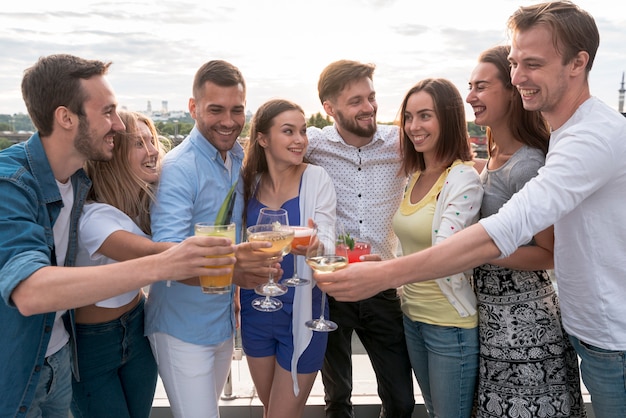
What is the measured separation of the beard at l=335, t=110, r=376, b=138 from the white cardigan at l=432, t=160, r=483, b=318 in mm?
724

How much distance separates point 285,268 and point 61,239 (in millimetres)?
1059

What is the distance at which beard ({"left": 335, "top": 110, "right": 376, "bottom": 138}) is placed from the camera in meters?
3.10

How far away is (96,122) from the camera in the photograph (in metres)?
2.10

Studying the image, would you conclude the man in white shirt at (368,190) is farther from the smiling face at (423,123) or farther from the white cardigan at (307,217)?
the smiling face at (423,123)

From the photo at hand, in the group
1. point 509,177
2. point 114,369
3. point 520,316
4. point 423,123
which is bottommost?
point 114,369

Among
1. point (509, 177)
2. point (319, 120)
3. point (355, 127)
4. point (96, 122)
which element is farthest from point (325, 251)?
point (319, 120)

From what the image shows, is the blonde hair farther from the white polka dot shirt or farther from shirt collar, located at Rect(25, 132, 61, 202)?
the white polka dot shirt

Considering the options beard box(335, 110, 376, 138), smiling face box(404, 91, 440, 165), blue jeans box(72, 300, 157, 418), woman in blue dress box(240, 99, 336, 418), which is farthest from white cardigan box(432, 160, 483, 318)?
blue jeans box(72, 300, 157, 418)

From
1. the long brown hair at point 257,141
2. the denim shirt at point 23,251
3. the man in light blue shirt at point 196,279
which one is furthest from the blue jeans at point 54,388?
the long brown hair at point 257,141

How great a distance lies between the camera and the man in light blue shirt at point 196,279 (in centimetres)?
242

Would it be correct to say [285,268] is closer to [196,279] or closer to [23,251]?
[196,279]

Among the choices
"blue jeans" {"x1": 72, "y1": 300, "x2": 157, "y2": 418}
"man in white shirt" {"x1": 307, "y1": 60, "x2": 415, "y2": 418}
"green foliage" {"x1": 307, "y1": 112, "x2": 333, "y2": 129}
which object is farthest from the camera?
"green foliage" {"x1": 307, "y1": 112, "x2": 333, "y2": 129}

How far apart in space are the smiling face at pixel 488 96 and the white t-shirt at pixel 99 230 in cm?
166

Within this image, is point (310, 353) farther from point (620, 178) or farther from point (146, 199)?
point (620, 178)
